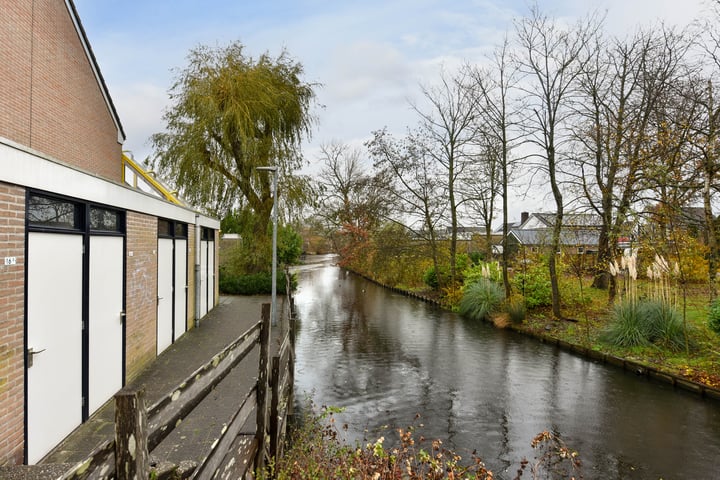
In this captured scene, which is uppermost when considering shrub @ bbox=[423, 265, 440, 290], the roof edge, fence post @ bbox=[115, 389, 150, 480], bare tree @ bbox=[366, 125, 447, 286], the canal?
the roof edge

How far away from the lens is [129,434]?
1.46 m

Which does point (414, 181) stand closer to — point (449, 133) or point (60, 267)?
point (449, 133)

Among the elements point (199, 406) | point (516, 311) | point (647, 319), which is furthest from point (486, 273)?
point (199, 406)

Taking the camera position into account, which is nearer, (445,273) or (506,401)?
(506,401)

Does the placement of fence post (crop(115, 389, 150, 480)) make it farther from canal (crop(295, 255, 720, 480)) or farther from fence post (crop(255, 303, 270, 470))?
canal (crop(295, 255, 720, 480))

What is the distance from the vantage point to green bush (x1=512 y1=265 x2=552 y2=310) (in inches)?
599

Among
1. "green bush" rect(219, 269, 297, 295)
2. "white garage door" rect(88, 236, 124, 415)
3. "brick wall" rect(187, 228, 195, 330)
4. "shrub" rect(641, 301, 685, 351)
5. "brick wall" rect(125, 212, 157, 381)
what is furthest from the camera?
"green bush" rect(219, 269, 297, 295)

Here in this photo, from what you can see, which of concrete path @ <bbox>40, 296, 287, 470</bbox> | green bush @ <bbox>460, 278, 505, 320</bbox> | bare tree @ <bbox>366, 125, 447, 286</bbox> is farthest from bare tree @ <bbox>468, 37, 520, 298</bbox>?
concrete path @ <bbox>40, 296, 287, 470</bbox>

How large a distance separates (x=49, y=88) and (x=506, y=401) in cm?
1340

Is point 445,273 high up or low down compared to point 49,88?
down

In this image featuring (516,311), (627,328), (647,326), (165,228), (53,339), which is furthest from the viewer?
(516,311)

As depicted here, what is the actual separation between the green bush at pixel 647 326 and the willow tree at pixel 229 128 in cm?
1265

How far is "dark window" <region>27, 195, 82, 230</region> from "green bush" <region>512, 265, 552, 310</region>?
532 inches

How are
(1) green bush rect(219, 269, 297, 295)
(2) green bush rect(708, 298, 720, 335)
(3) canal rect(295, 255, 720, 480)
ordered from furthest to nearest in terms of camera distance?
(1) green bush rect(219, 269, 297, 295) → (2) green bush rect(708, 298, 720, 335) → (3) canal rect(295, 255, 720, 480)
